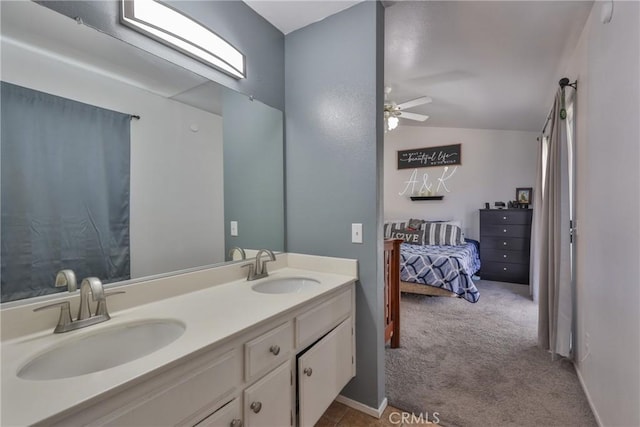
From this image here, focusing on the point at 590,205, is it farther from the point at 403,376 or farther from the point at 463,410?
the point at 403,376

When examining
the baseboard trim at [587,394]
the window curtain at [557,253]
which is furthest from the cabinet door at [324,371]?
the window curtain at [557,253]

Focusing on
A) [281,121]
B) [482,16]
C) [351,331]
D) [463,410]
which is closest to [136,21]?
[281,121]

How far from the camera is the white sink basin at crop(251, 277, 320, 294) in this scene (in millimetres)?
1696

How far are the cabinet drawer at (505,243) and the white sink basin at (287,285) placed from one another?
408 centimetres

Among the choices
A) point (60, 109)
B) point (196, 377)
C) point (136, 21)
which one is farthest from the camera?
point (136, 21)

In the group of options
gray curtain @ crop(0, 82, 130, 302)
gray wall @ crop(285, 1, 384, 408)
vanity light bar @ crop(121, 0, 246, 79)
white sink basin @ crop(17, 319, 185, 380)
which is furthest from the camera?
gray wall @ crop(285, 1, 384, 408)

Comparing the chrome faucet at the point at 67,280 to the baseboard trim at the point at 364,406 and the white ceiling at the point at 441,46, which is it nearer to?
the white ceiling at the point at 441,46

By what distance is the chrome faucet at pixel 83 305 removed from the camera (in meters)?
0.97

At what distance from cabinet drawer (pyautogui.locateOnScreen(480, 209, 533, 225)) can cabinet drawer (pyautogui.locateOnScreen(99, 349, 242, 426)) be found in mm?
4754

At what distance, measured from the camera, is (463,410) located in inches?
68.9

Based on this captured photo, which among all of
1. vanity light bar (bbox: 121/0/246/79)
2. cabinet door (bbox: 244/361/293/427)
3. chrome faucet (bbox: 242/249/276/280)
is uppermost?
vanity light bar (bbox: 121/0/246/79)

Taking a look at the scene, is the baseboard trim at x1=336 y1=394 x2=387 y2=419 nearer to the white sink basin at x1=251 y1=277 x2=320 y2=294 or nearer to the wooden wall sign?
the white sink basin at x1=251 y1=277 x2=320 y2=294

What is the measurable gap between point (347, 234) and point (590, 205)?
1509mm

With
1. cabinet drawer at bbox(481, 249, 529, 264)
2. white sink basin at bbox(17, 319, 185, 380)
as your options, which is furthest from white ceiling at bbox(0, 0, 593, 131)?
cabinet drawer at bbox(481, 249, 529, 264)
